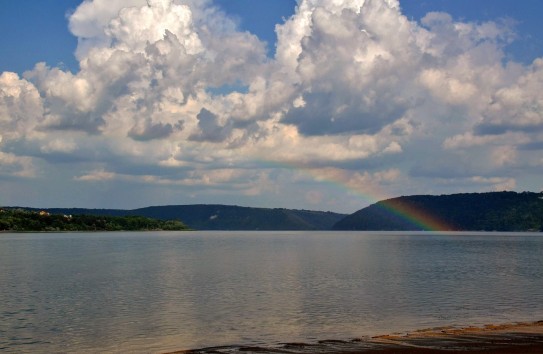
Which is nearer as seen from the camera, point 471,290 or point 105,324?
point 105,324

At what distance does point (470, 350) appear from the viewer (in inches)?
1288

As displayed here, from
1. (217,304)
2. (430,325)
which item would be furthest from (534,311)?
(217,304)

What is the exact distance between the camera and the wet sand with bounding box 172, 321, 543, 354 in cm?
3297

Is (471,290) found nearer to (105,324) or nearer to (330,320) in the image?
(330,320)

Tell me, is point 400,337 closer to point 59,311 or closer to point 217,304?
point 217,304

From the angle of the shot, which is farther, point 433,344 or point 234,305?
point 234,305

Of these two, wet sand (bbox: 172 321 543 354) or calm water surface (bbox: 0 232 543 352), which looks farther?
calm water surface (bbox: 0 232 543 352)

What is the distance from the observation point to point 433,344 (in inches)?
1396

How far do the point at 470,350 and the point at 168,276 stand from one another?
203 feet

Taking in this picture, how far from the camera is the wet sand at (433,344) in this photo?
33.0 meters

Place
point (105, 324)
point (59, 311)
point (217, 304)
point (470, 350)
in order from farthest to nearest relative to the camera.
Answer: point (217, 304)
point (59, 311)
point (105, 324)
point (470, 350)

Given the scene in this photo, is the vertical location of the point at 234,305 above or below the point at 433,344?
below

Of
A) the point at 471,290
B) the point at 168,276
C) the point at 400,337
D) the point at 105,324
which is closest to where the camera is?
the point at 400,337

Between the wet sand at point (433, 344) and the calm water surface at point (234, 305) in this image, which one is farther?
the calm water surface at point (234, 305)
